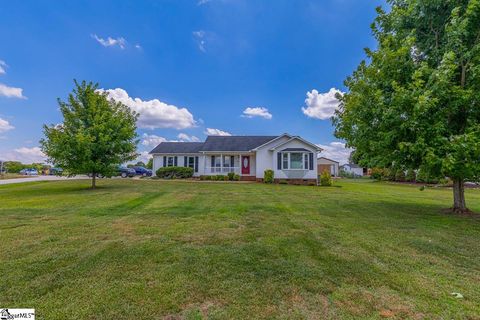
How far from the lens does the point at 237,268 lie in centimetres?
385

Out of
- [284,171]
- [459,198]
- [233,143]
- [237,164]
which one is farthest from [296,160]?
[459,198]

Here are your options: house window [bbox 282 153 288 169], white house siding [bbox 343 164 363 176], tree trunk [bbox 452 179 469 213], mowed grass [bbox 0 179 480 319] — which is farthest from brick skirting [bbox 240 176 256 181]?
white house siding [bbox 343 164 363 176]

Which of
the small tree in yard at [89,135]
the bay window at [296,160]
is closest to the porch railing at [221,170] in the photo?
the bay window at [296,160]

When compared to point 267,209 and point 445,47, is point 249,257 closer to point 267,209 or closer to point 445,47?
point 267,209

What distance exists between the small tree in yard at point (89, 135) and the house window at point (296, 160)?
47.3 ft

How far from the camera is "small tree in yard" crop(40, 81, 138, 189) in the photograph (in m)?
14.8

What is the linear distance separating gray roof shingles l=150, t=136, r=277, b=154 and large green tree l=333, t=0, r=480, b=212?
18342 mm

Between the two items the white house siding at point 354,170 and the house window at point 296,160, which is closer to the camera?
the house window at point 296,160

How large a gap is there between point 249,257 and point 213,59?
68.3 ft

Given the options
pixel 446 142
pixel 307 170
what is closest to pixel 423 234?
pixel 446 142

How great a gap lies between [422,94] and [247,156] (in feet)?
68.3

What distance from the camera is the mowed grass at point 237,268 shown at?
9.21ft

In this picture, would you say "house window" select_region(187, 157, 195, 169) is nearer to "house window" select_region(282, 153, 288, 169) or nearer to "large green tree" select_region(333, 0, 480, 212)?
Answer: "house window" select_region(282, 153, 288, 169)

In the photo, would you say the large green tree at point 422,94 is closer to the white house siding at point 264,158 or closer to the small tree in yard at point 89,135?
the small tree in yard at point 89,135
